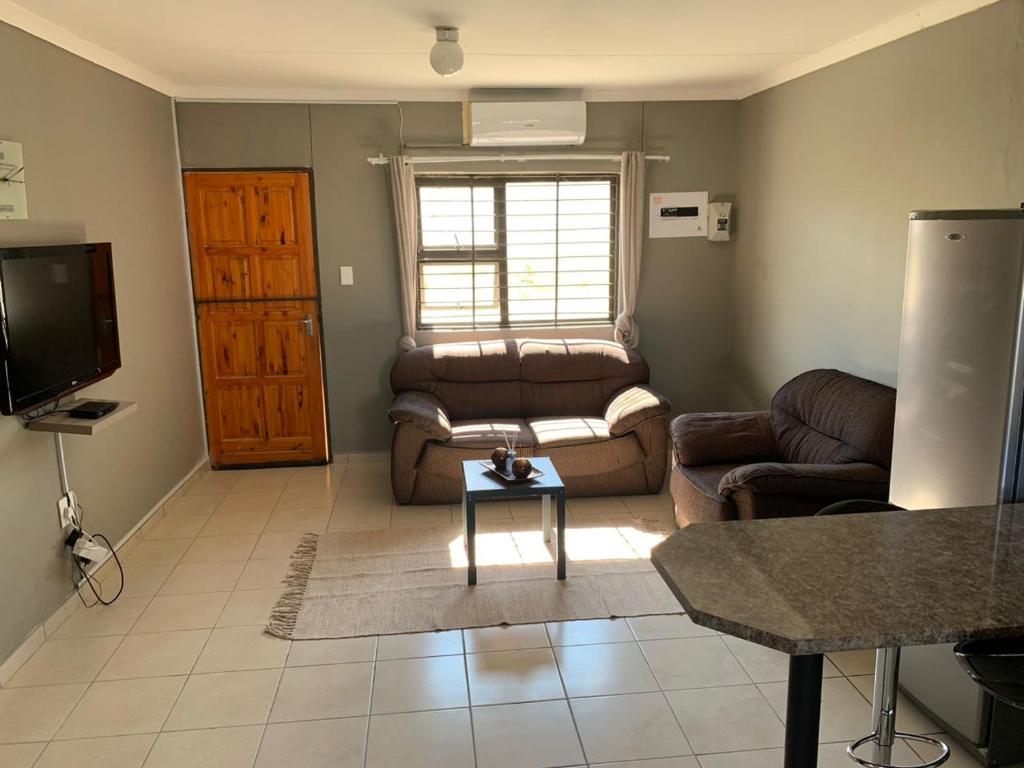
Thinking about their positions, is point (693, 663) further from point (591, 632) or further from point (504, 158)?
point (504, 158)

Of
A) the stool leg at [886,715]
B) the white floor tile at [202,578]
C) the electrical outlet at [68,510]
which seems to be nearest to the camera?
the stool leg at [886,715]

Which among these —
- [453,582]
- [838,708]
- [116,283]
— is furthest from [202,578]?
[838,708]

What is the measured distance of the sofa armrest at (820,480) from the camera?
330 cm

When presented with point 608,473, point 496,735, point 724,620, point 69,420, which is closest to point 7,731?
point 69,420

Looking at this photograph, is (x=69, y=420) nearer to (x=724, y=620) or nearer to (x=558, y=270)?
(x=724, y=620)

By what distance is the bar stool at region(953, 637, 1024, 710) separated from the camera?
155 centimetres

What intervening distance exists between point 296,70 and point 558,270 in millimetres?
2098

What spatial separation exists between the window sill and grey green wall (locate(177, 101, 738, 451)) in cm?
22

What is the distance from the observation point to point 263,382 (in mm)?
5422

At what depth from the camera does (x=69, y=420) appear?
3.17 meters

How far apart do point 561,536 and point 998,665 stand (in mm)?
2135

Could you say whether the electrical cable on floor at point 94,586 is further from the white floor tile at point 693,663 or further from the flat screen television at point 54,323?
the white floor tile at point 693,663

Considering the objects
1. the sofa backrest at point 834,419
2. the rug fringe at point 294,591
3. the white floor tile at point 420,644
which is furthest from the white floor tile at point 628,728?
the sofa backrest at point 834,419

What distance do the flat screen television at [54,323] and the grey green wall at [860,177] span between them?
3580mm
